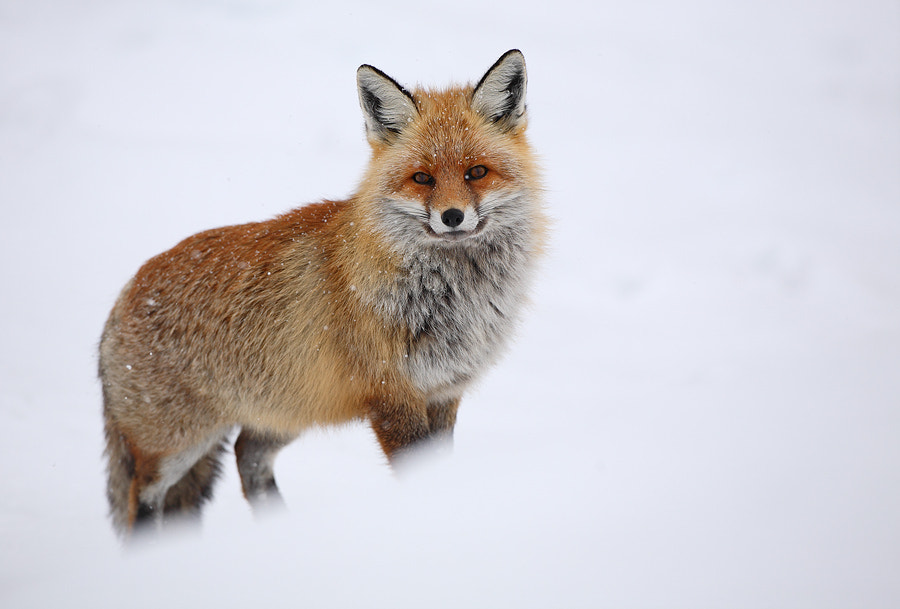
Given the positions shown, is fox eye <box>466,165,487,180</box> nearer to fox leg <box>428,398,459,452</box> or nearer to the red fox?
the red fox

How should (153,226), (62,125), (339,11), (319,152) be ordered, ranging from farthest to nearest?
(339,11) < (62,125) < (319,152) < (153,226)

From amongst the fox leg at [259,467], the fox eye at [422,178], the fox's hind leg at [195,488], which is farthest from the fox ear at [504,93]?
the fox's hind leg at [195,488]

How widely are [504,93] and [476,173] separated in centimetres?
51

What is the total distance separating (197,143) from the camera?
9.15m

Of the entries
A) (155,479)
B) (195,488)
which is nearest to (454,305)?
Result: (155,479)

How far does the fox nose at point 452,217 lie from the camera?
2791 mm

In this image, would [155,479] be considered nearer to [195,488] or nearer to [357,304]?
[195,488]

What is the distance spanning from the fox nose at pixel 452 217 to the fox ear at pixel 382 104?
2.16 ft

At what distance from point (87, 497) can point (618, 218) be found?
6.07m

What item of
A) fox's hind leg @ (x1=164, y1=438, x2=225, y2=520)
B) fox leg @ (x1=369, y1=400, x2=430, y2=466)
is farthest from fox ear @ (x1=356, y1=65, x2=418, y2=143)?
fox's hind leg @ (x1=164, y1=438, x2=225, y2=520)

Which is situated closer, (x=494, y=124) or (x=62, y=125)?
(x=494, y=124)

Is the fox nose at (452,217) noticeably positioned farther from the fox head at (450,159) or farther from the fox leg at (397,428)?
the fox leg at (397,428)

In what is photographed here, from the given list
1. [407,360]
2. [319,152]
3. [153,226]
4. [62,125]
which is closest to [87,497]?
[407,360]

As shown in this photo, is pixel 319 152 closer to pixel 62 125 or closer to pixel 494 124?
pixel 62 125
